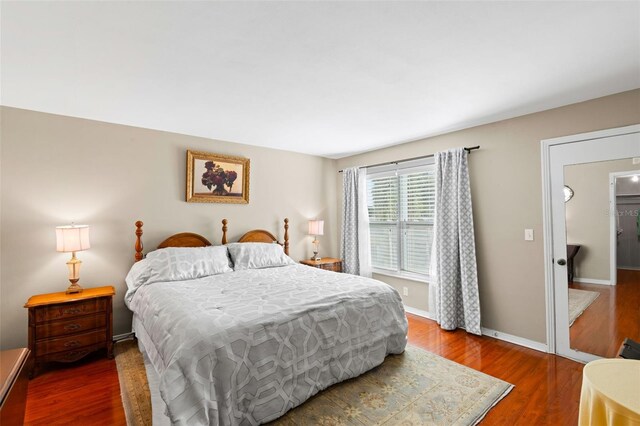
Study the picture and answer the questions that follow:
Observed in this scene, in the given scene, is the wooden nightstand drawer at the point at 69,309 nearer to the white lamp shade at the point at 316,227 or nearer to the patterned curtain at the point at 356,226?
the white lamp shade at the point at 316,227

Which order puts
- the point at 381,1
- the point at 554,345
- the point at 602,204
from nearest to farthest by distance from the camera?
the point at 381,1 < the point at 602,204 < the point at 554,345

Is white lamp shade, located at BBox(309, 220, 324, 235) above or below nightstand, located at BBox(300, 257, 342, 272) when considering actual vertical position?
above

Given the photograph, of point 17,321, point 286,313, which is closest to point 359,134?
point 286,313

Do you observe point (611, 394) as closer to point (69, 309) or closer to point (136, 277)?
point (136, 277)

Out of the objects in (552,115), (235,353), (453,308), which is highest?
(552,115)

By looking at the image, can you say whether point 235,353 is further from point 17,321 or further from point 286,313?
point 17,321

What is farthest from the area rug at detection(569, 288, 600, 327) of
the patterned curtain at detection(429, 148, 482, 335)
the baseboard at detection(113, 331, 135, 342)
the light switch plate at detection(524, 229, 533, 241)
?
the baseboard at detection(113, 331, 135, 342)

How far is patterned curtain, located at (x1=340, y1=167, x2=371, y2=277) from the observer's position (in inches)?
186

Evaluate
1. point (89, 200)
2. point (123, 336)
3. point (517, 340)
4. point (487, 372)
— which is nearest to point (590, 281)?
point (517, 340)

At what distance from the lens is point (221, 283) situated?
291cm

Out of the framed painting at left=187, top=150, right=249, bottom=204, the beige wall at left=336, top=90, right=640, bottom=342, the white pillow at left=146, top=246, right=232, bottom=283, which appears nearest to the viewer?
the beige wall at left=336, top=90, right=640, bottom=342

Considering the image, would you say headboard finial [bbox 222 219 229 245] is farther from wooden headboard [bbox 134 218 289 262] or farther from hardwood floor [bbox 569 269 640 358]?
hardwood floor [bbox 569 269 640 358]

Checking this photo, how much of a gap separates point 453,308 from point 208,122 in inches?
141

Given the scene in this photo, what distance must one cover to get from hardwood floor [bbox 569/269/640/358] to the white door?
76 mm
